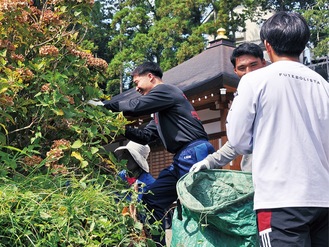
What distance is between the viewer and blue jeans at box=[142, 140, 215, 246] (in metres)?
3.83

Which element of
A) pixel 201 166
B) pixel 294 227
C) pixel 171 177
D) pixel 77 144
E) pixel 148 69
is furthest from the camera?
pixel 148 69

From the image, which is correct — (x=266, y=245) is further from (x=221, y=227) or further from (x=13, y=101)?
(x=13, y=101)

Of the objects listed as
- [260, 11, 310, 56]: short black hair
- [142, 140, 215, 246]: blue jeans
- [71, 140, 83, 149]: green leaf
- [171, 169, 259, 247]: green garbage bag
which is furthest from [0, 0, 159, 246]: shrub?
[260, 11, 310, 56]: short black hair

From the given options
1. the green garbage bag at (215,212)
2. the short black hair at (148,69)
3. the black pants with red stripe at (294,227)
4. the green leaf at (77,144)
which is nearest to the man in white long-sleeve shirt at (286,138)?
the black pants with red stripe at (294,227)

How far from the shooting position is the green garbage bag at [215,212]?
2.52m

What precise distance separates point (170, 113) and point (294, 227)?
2.12 meters

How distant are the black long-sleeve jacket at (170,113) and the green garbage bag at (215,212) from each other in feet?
3.38

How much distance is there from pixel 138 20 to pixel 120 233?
24.3 metres

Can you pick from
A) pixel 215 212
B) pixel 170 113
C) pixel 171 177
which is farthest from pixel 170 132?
pixel 215 212

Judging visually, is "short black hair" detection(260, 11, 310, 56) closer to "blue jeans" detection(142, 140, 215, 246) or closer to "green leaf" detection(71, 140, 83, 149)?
"green leaf" detection(71, 140, 83, 149)

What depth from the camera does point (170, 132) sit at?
3973 millimetres

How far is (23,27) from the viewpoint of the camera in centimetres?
334

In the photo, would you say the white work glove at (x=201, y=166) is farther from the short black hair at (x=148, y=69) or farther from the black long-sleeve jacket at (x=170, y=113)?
the short black hair at (x=148, y=69)

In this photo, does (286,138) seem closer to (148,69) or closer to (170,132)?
(170,132)
